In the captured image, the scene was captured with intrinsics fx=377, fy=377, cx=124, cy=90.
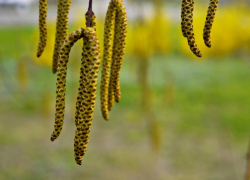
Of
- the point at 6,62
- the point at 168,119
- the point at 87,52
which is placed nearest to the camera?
the point at 87,52

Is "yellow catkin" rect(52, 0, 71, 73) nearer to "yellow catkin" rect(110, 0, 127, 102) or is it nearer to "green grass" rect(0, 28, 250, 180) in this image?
"yellow catkin" rect(110, 0, 127, 102)

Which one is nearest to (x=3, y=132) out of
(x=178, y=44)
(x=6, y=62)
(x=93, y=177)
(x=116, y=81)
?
(x=93, y=177)

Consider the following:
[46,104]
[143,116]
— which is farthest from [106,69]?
[46,104]

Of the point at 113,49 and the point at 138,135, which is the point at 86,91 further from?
the point at 138,135

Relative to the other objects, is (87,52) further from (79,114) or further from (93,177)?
(93,177)

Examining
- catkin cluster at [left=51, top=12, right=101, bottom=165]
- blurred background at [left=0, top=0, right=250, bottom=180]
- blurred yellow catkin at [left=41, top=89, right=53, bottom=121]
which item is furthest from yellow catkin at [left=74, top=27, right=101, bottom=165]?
blurred yellow catkin at [left=41, top=89, right=53, bottom=121]

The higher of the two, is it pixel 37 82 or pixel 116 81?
pixel 116 81
